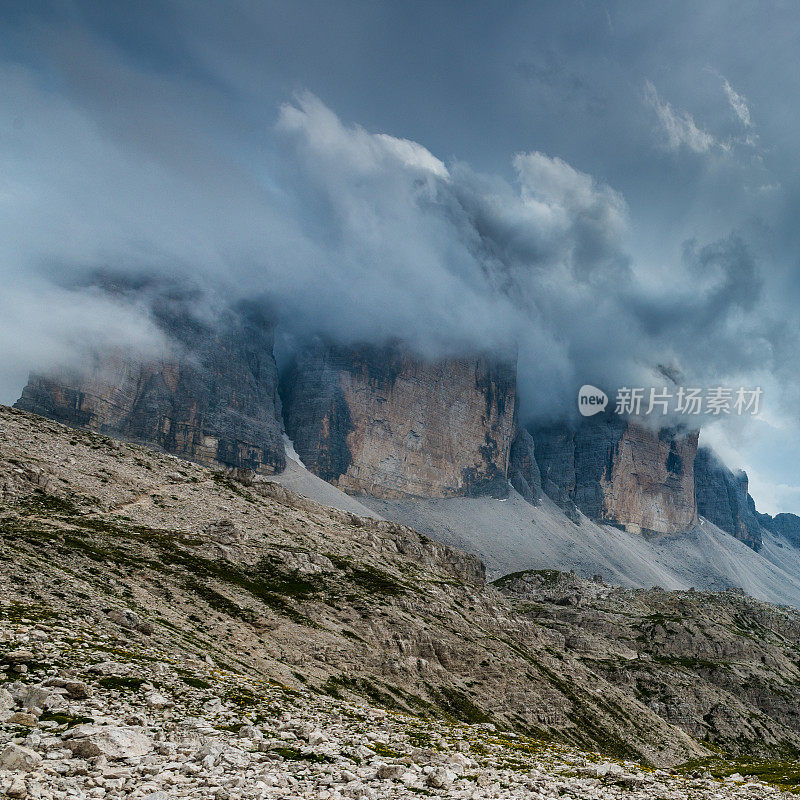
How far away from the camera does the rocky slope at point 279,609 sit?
167 feet

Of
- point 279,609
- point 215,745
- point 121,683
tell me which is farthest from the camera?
point 279,609

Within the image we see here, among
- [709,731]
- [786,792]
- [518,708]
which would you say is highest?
[786,792]

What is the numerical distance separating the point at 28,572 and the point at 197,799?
4029cm

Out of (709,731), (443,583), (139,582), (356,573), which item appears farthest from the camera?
(709,731)

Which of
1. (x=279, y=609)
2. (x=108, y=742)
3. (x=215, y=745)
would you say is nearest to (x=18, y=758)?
(x=108, y=742)

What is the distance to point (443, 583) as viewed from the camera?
13138 centimetres

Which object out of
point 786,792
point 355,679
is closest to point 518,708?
point 355,679

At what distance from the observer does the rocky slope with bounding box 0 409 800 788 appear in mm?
50844

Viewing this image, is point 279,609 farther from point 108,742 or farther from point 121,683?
point 108,742

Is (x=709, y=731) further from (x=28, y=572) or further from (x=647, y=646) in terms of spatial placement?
(x=28, y=572)

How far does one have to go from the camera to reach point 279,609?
8469cm

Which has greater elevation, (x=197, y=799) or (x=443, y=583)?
(x=197, y=799)

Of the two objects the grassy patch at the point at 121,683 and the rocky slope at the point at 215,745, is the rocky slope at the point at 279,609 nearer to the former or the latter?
the grassy patch at the point at 121,683

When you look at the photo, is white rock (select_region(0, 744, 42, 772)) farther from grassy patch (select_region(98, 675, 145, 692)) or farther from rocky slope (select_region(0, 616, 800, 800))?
grassy patch (select_region(98, 675, 145, 692))
